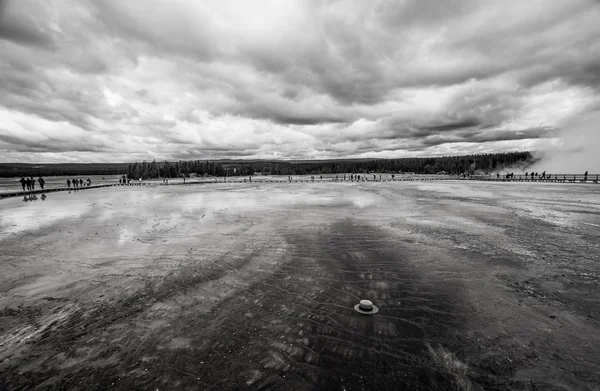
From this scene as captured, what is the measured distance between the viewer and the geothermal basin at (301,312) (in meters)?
4.43

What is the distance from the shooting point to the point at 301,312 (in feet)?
20.7

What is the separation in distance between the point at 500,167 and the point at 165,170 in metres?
195

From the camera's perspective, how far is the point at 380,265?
9359mm

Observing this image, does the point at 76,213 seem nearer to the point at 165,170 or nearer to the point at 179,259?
the point at 179,259

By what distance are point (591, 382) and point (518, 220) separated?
15058 millimetres

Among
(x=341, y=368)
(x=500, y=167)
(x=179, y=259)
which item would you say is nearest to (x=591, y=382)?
(x=341, y=368)

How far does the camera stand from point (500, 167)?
180125 millimetres

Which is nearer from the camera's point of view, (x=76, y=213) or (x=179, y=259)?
(x=179, y=259)

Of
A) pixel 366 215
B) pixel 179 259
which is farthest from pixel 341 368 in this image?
pixel 366 215

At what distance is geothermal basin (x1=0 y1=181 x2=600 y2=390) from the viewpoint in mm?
4434

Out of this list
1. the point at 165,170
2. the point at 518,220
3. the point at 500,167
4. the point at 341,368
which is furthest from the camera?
the point at 500,167

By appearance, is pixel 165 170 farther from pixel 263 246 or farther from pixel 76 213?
pixel 263 246

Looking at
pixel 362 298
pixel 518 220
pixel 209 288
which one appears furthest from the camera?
pixel 518 220

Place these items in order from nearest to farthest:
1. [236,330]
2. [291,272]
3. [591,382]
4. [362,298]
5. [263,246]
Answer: [591,382] → [236,330] → [362,298] → [291,272] → [263,246]
